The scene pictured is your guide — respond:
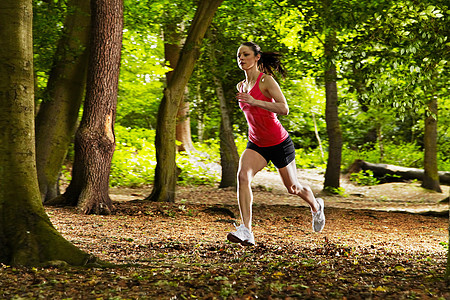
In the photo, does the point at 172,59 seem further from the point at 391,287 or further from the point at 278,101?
the point at 391,287

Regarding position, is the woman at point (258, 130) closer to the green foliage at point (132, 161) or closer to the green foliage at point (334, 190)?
the green foliage at point (334, 190)

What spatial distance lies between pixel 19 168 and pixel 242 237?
7.92ft

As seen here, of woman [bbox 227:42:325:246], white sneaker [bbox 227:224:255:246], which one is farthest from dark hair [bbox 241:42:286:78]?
white sneaker [bbox 227:224:255:246]

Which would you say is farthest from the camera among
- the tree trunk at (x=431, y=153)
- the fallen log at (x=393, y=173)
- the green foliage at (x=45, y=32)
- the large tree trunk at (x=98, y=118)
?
the fallen log at (x=393, y=173)

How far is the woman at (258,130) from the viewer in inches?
217

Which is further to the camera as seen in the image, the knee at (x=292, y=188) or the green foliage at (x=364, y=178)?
the green foliage at (x=364, y=178)

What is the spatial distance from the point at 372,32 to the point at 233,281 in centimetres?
476

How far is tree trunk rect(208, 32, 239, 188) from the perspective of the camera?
14227 mm

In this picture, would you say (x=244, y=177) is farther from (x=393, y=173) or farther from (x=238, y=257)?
(x=393, y=173)

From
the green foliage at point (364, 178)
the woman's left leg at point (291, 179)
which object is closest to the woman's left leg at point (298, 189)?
the woman's left leg at point (291, 179)

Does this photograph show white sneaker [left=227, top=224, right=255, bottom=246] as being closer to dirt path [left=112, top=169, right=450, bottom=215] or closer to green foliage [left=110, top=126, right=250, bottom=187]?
dirt path [left=112, top=169, right=450, bottom=215]

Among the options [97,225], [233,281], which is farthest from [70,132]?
[233,281]

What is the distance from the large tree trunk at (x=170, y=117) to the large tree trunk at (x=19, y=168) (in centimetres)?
614

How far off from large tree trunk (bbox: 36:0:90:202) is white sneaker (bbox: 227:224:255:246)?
6.04m
